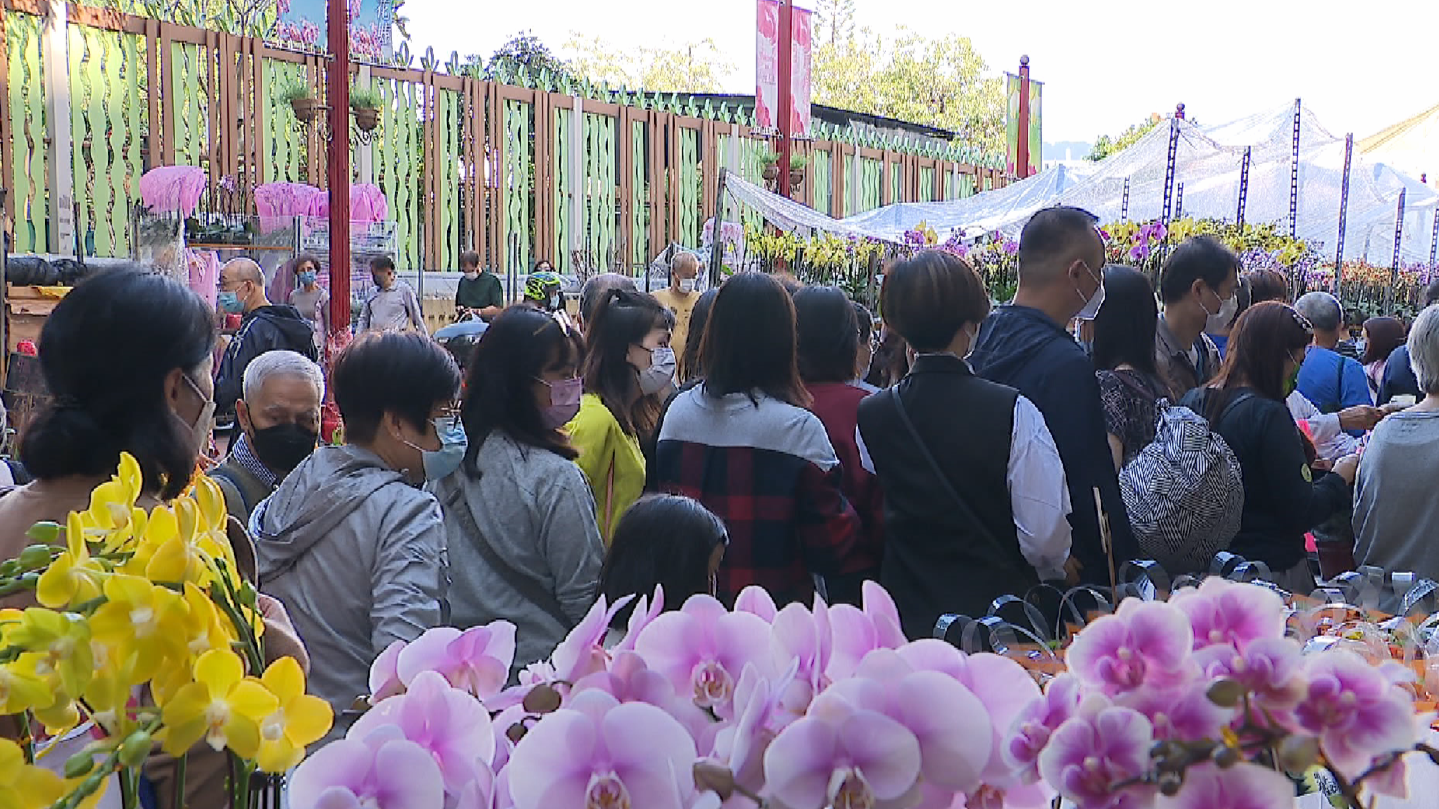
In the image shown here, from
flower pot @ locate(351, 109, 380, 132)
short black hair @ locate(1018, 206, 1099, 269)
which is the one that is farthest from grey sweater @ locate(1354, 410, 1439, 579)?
flower pot @ locate(351, 109, 380, 132)

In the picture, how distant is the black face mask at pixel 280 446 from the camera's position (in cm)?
279

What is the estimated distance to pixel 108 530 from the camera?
35.9 inches

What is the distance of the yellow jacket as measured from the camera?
3.17 metres

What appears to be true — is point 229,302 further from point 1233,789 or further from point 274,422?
point 1233,789

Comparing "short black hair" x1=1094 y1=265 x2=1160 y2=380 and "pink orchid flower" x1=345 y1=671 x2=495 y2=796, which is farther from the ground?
"short black hair" x1=1094 y1=265 x2=1160 y2=380

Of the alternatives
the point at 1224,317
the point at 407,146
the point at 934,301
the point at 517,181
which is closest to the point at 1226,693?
the point at 934,301

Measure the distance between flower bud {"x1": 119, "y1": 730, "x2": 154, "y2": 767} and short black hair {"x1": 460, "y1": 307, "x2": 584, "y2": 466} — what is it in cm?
181

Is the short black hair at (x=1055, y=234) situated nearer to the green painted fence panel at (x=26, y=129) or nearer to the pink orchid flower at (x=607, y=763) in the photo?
the pink orchid flower at (x=607, y=763)

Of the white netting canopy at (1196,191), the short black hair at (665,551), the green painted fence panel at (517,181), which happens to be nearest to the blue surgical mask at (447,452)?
the short black hair at (665,551)

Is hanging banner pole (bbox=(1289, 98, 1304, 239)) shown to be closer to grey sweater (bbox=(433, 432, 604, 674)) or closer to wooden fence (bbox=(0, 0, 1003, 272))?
wooden fence (bbox=(0, 0, 1003, 272))

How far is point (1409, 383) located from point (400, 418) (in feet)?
16.0

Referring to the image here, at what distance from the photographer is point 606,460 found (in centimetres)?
321

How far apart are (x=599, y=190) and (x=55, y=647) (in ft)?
45.5

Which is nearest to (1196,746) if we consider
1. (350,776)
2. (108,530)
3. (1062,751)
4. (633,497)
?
(1062,751)
